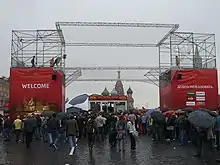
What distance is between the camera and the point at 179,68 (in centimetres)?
3147

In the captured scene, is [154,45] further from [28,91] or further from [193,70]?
[28,91]

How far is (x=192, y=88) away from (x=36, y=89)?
41.6 ft

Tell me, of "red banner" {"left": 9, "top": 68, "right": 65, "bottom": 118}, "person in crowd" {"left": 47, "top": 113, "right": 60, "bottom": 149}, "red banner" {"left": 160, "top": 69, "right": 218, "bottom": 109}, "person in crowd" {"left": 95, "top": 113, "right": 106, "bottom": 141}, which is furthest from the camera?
"red banner" {"left": 160, "top": 69, "right": 218, "bottom": 109}

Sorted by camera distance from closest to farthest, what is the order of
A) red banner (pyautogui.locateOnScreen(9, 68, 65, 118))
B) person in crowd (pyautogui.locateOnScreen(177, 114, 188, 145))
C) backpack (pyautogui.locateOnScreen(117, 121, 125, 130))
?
backpack (pyautogui.locateOnScreen(117, 121, 125, 130)) < person in crowd (pyautogui.locateOnScreen(177, 114, 188, 145)) < red banner (pyautogui.locateOnScreen(9, 68, 65, 118))

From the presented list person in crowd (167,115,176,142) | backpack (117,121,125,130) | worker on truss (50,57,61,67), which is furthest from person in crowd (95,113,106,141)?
worker on truss (50,57,61,67)

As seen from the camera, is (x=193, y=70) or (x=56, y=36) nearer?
(x=193, y=70)

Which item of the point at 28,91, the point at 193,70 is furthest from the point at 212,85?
the point at 28,91

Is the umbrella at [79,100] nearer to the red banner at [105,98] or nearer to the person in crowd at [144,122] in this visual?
the red banner at [105,98]

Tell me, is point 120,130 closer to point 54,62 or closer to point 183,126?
point 183,126

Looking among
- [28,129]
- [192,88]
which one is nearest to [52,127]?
[28,129]

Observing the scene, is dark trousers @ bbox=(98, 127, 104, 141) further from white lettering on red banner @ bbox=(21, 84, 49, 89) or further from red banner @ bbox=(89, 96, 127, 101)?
red banner @ bbox=(89, 96, 127, 101)

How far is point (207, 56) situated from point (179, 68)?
13.2 ft

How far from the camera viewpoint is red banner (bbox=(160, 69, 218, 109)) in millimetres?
30531

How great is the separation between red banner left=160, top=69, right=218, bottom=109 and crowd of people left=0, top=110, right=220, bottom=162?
4614mm
